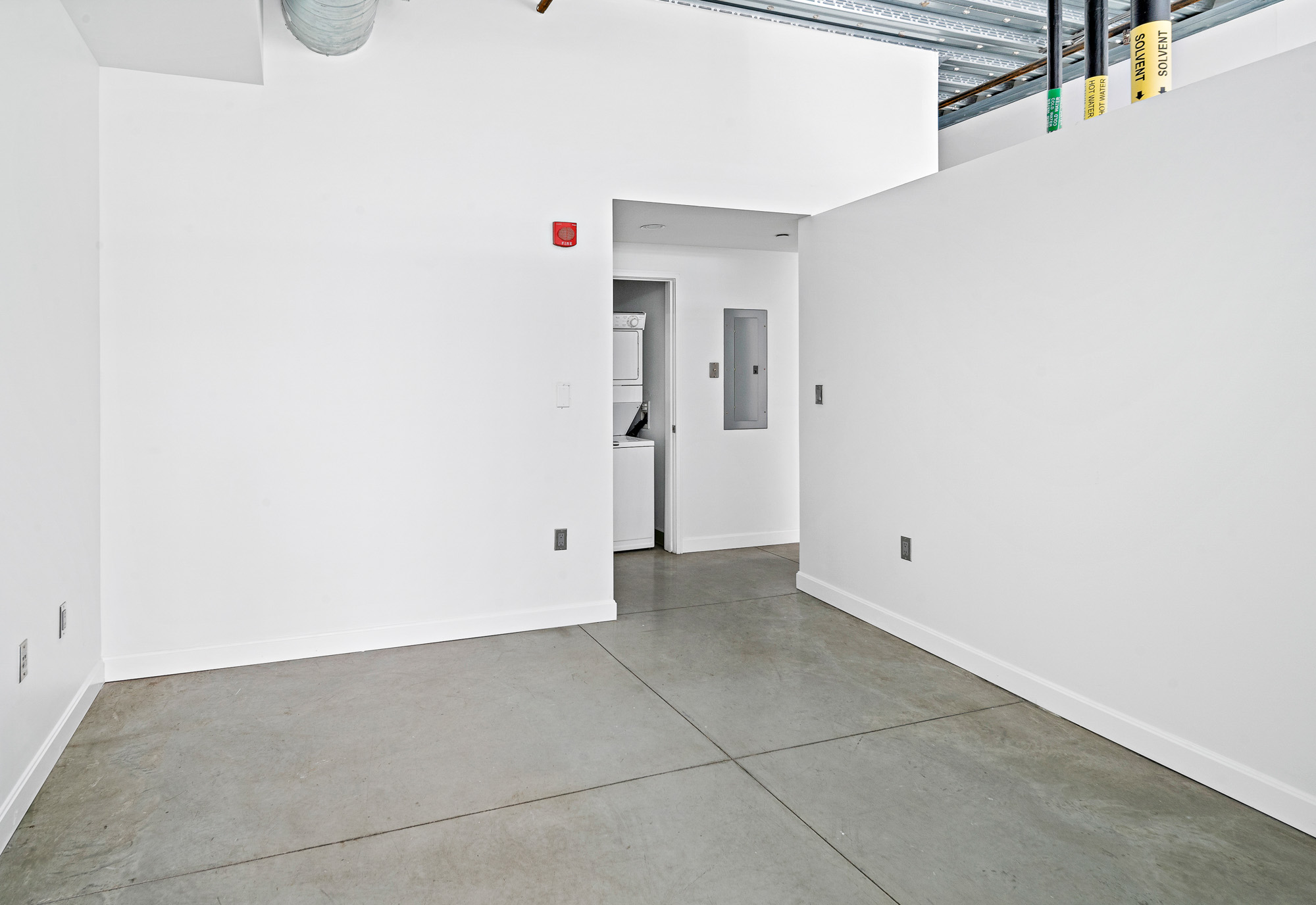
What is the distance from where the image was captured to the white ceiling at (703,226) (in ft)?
14.5

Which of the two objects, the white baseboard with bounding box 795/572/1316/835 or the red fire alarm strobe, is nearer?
the white baseboard with bounding box 795/572/1316/835

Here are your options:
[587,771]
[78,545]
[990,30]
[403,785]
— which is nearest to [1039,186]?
[990,30]

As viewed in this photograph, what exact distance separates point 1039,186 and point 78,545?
3.96 meters

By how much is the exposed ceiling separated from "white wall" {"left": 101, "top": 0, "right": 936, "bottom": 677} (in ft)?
0.53

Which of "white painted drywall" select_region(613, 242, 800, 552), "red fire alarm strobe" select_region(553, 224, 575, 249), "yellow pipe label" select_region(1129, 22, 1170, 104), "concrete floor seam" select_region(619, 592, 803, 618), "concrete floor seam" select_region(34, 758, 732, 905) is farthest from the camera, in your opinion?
"white painted drywall" select_region(613, 242, 800, 552)

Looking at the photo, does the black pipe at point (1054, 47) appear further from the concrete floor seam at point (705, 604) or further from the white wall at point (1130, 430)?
the concrete floor seam at point (705, 604)

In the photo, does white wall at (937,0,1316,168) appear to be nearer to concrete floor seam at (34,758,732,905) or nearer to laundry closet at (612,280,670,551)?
concrete floor seam at (34,758,732,905)

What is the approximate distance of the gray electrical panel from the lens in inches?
239

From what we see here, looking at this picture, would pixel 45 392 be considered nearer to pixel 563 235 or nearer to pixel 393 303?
pixel 393 303

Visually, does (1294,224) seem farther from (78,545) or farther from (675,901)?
(78,545)

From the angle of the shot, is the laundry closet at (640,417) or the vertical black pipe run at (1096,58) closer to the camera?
the vertical black pipe run at (1096,58)

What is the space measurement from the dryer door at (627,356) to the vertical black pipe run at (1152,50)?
13.2 ft

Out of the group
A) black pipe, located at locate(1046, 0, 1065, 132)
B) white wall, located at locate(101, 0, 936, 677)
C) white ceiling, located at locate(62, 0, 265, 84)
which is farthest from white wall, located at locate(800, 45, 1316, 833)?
white ceiling, located at locate(62, 0, 265, 84)

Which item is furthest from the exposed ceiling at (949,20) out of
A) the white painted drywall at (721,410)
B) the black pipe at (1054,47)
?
the white painted drywall at (721,410)
